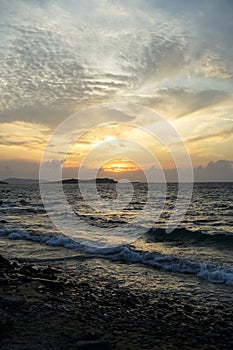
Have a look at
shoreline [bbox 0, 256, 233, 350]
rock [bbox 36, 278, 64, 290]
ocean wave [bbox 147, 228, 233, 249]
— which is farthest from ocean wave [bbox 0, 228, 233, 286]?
ocean wave [bbox 147, 228, 233, 249]

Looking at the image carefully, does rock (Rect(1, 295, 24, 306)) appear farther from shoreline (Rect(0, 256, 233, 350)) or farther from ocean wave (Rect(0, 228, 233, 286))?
ocean wave (Rect(0, 228, 233, 286))

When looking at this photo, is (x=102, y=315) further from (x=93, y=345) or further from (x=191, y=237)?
(x=191, y=237)

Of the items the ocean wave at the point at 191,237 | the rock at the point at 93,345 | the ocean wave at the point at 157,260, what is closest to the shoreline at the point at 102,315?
the rock at the point at 93,345

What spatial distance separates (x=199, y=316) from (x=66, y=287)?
4.49 meters

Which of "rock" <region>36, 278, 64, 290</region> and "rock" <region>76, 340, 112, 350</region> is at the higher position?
"rock" <region>76, 340, 112, 350</region>

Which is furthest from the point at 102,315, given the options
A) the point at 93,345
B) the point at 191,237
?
the point at 191,237

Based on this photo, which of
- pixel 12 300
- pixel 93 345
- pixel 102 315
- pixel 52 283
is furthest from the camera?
pixel 52 283

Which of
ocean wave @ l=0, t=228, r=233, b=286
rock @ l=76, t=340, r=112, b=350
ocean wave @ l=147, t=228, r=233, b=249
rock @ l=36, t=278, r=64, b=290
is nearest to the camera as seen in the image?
rock @ l=76, t=340, r=112, b=350

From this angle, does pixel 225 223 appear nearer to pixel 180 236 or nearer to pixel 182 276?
pixel 180 236

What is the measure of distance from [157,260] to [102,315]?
7574mm

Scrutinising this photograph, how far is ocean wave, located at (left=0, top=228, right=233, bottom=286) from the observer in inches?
521

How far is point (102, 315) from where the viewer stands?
28.8 feet

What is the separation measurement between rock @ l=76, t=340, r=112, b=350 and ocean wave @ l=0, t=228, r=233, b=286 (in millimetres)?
7086

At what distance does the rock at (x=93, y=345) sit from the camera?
21.7 ft
